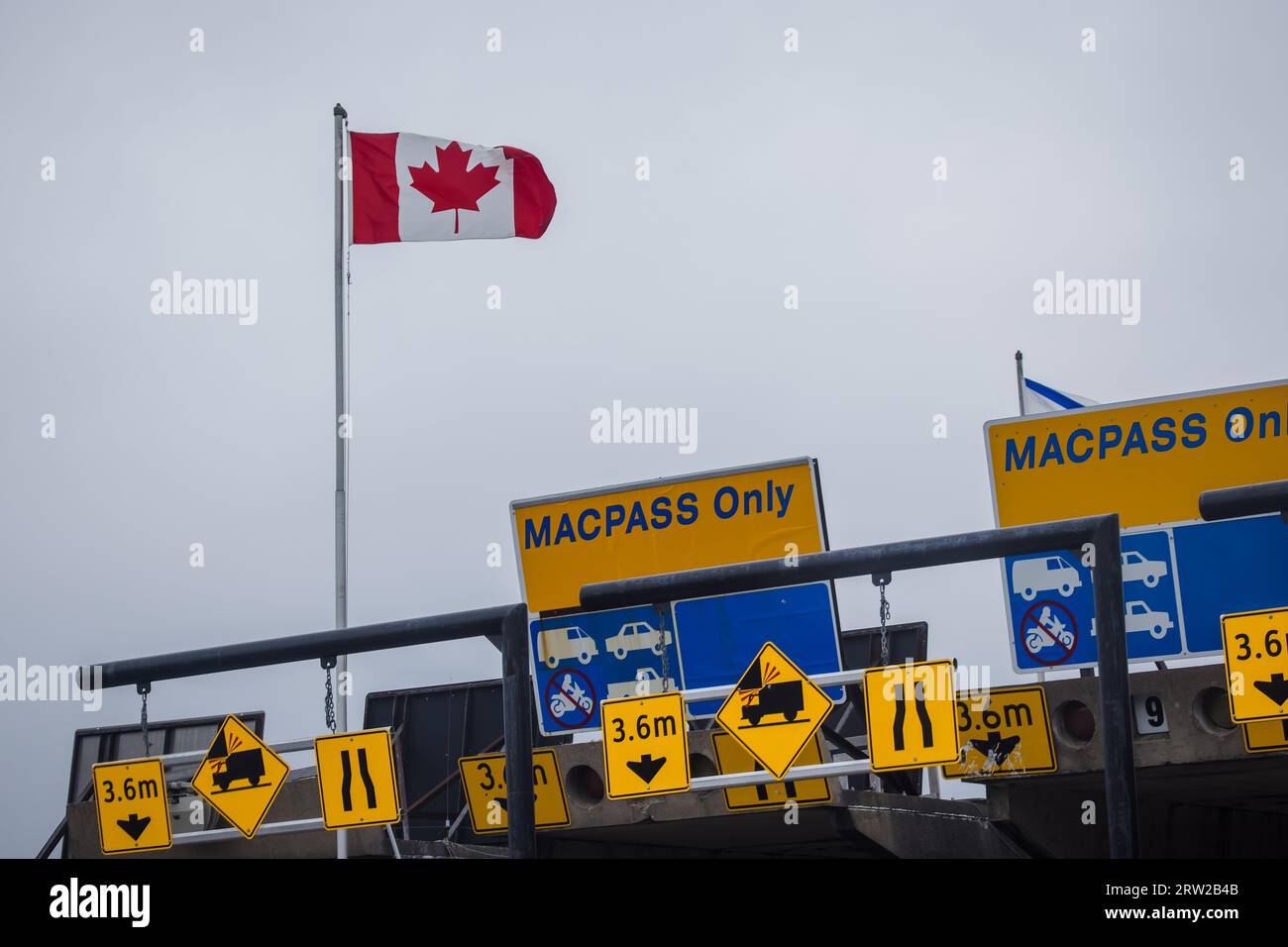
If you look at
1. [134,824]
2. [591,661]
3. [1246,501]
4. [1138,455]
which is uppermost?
[1138,455]

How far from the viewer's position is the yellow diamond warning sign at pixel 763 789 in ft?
45.3

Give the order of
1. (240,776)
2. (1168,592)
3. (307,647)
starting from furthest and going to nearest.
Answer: (1168,592) → (240,776) → (307,647)

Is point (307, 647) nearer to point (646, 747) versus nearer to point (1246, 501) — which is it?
point (646, 747)

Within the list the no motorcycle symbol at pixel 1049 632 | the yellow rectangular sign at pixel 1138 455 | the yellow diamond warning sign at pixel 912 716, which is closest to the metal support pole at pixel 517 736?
the yellow diamond warning sign at pixel 912 716

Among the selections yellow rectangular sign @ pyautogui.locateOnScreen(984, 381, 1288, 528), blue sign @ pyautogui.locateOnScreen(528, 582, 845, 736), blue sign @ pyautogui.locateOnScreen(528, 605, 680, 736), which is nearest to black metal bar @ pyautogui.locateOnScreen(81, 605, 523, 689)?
blue sign @ pyautogui.locateOnScreen(528, 582, 845, 736)

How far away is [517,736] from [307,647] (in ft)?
6.51

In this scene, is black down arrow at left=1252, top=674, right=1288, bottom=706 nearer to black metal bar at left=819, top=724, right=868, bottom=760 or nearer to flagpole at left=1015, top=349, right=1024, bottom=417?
black metal bar at left=819, top=724, right=868, bottom=760

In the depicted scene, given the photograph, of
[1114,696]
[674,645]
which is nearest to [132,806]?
[674,645]

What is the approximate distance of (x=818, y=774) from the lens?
1103 centimetres

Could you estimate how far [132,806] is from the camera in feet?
44.6

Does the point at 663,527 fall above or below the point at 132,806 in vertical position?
above

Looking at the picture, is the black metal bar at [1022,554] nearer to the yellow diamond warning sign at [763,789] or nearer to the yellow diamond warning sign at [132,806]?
the yellow diamond warning sign at [763,789]

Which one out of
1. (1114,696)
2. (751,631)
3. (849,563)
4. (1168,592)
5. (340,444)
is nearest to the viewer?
(1114,696)
